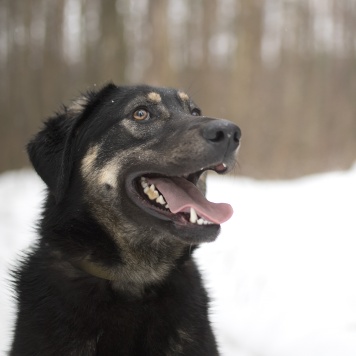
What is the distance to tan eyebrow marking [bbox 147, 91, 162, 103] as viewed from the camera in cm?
358

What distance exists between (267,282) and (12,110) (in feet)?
29.6

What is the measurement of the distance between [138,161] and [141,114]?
1.34 feet

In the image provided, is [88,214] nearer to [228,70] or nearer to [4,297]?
[4,297]

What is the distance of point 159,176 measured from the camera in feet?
→ 11.0

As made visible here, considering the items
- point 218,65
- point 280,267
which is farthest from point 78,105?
point 218,65

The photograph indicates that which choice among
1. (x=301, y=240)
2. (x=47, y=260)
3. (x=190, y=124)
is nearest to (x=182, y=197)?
(x=190, y=124)

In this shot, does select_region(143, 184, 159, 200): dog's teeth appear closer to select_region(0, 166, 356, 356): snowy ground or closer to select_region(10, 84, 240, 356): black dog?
select_region(10, 84, 240, 356): black dog

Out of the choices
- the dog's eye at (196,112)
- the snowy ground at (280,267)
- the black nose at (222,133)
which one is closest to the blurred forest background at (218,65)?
the snowy ground at (280,267)

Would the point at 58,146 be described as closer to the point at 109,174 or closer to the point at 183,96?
the point at 109,174

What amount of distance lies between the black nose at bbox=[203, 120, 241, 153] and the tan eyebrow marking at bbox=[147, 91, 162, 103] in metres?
0.63

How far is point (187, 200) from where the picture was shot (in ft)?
10.5

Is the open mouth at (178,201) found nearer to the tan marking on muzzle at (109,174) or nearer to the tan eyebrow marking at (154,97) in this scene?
the tan marking on muzzle at (109,174)

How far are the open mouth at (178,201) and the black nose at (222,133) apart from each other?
17cm

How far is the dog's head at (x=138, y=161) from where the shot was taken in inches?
121
